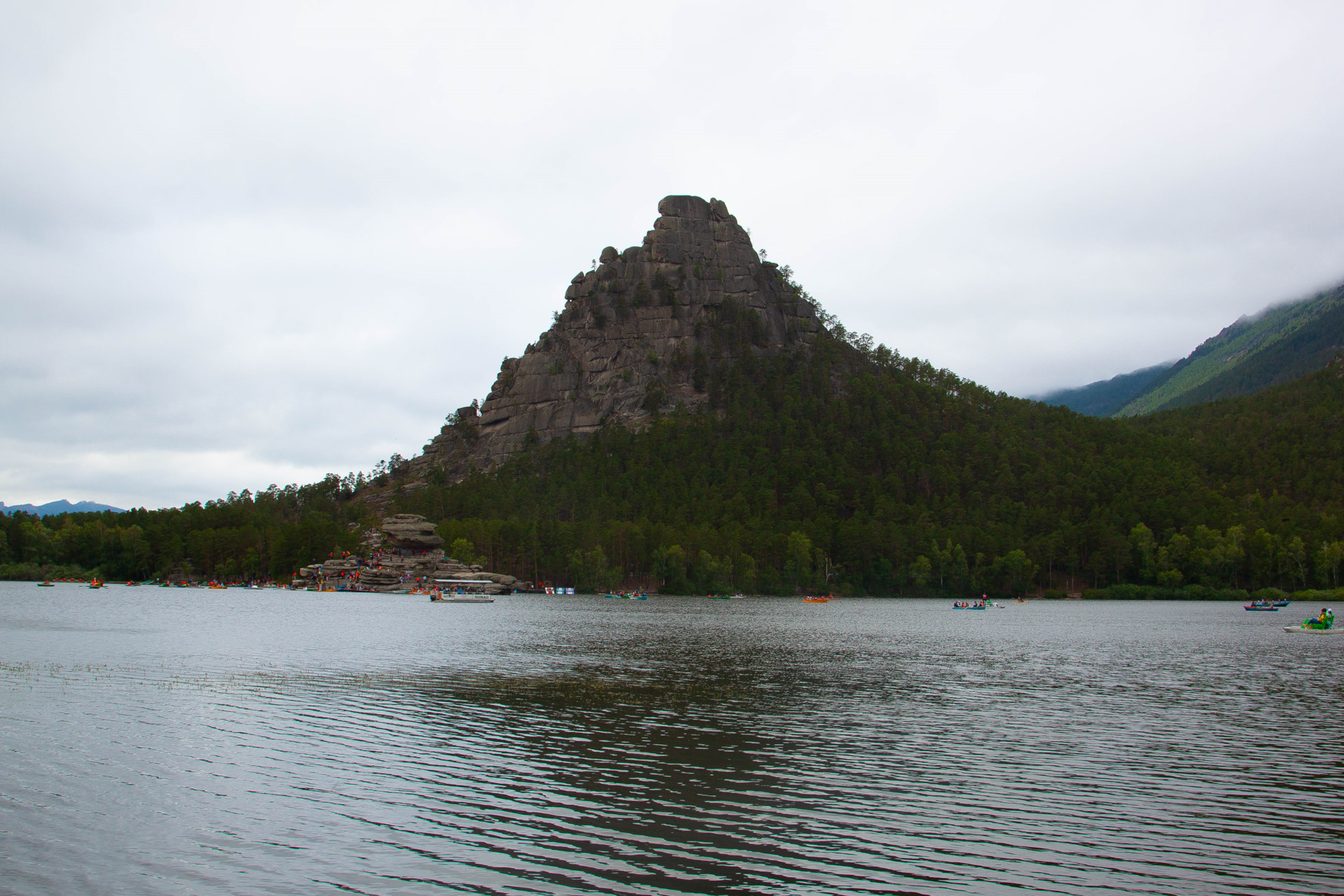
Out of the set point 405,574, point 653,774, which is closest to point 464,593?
point 405,574

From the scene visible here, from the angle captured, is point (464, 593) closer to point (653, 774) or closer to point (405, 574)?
point (405, 574)

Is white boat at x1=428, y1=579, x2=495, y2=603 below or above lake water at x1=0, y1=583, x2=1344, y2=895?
below

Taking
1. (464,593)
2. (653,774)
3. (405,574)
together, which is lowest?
(464,593)

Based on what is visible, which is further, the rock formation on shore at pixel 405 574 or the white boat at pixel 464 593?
the rock formation on shore at pixel 405 574

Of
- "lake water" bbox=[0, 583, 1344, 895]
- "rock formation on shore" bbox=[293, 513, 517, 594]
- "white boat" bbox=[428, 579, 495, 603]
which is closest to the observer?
"lake water" bbox=[0, 583, 1344, 895]

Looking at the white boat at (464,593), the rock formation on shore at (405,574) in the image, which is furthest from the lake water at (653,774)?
the rock formation on shore at (405,574)

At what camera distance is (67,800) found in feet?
73.9

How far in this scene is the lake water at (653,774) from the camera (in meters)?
18.8

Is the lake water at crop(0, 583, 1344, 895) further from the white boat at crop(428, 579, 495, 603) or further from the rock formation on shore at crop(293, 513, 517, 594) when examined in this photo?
the rock formation on shore at crop(293, 513, 517, 594)

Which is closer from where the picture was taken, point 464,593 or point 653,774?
point 653,774

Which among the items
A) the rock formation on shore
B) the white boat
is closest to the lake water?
the white boat

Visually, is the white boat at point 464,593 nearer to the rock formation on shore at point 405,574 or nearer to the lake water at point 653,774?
the rock formation on shore at point 405,574

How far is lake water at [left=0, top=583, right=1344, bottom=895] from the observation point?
1875cm

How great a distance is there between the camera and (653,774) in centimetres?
2700
